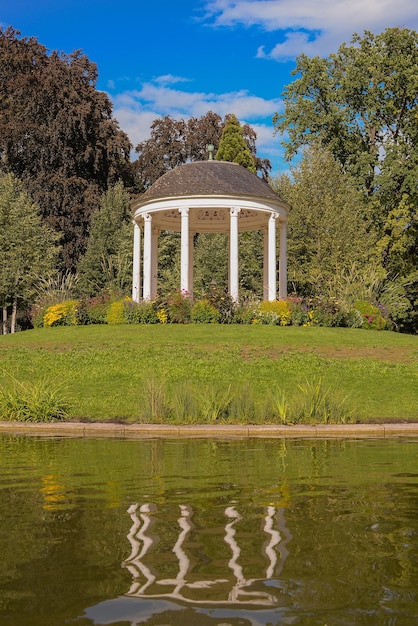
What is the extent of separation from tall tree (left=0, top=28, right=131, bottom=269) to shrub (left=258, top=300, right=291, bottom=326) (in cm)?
2874

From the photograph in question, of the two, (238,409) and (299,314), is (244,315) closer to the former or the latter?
(299,314)

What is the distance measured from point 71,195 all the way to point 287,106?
710 inches

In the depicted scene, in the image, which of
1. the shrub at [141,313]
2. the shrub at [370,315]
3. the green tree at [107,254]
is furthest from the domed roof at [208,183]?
the green tree at [107,254]

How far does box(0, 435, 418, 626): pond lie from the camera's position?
3.34m

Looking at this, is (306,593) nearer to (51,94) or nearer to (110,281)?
(110,281)

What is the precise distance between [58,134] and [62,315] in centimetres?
2932

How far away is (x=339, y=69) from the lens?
50250 millimetres

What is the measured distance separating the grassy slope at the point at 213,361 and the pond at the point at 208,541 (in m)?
5.86

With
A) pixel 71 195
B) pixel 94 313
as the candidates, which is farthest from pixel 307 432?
pixel 71 195

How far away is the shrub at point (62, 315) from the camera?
28.7 metres

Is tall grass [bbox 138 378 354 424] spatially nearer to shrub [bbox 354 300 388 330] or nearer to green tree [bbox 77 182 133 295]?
shrub [bbox 354 300 388 330]

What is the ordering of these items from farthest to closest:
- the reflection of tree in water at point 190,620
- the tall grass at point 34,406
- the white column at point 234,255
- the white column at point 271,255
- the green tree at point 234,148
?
1. the green tree at point 234,148
2. the white column at point 271,255
3. the white column at point 234,255
4. the tall grass at point 34,406
5. the reflection of tree in water at point 190,620

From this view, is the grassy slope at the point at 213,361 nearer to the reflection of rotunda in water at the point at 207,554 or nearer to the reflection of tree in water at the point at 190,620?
the reflection of rotunda in water at the point at 207,554

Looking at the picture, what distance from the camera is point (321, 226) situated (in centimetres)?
3900
